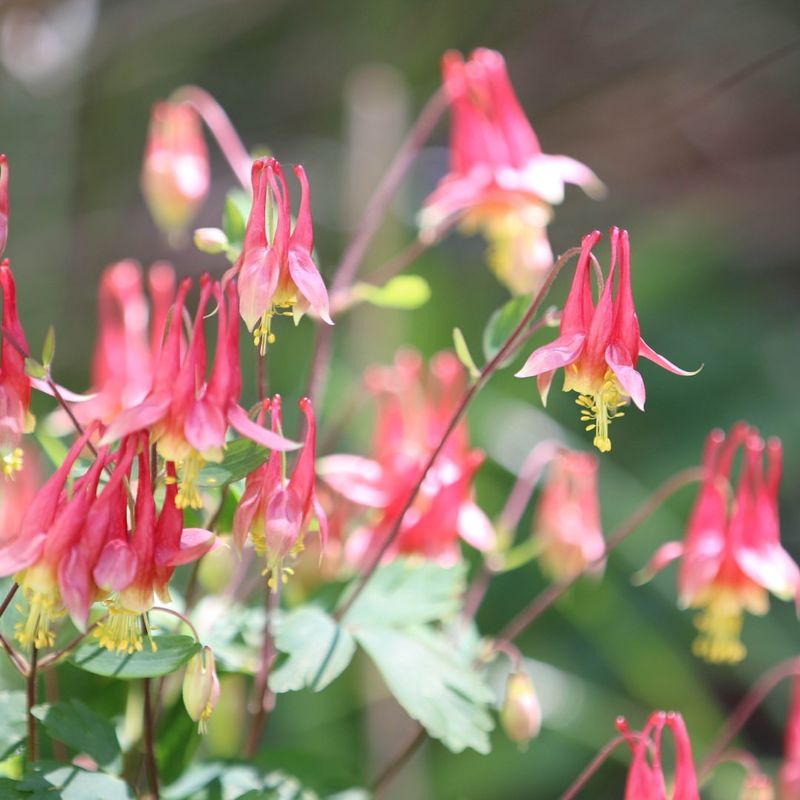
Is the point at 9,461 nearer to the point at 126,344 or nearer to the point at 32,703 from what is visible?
the point at 32,703

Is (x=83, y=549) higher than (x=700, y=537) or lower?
higher

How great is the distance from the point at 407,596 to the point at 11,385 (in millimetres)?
346

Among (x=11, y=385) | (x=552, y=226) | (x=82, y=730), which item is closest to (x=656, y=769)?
(x=82, y=730)

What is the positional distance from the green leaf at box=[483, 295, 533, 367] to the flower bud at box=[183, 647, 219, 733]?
0.30m

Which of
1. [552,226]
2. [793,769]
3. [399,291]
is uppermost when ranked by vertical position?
[399,291]

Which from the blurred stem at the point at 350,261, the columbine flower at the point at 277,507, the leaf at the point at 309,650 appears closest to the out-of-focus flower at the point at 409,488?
the blurred stem at the point at 350,261

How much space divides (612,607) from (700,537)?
113 centimetres

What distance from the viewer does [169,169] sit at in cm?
136

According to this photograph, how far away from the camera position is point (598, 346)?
78cm

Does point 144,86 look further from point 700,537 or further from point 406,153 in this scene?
point 700,537

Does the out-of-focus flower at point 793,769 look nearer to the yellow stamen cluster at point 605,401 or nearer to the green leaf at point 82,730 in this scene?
the yellow stamen cluster at point 605,401

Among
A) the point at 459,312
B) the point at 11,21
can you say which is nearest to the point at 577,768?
the point at 459,312

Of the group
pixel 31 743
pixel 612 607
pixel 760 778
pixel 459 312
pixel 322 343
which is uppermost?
pixel 322 343

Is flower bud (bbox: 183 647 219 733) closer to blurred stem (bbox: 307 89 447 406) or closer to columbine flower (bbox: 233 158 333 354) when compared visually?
columbine flower (bbox: 233 158 333 354)
